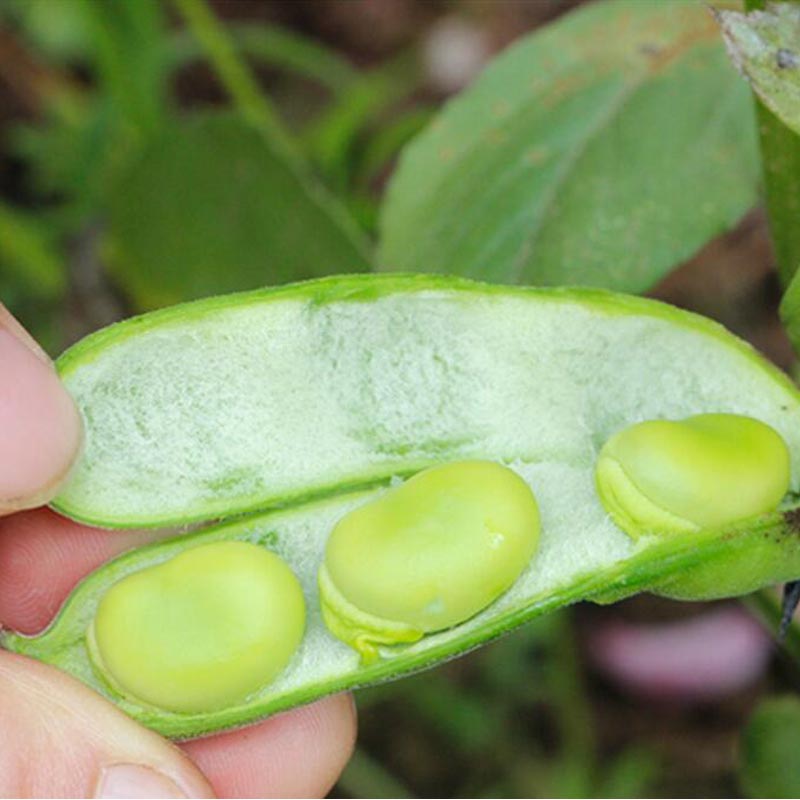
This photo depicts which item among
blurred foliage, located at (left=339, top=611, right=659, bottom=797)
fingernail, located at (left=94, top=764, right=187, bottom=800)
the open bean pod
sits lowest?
blurred foliage, located at (left=339, top=611, right=659, bottom=797)

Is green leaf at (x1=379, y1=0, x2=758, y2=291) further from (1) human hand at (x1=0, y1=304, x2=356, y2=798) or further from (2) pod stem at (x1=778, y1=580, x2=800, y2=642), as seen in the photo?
(1) human hand at (x1=0, y1=304, x2=356, y2=798)

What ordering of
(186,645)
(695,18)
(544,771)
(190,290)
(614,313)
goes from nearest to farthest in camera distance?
1. (186,645)
2. (614,313)
3. (695,18)
4. (190,290)
5. (544,771)

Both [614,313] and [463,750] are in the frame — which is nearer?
[614,313]

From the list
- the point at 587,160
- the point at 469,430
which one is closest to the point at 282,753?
the point at 469,430

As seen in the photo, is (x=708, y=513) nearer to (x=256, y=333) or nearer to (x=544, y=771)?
(x=256, y=333)

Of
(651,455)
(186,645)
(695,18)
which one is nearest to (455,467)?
(651,455)

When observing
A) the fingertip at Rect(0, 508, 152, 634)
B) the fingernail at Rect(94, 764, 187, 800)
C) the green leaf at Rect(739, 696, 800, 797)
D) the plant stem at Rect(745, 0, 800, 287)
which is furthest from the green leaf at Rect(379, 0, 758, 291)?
the fingernail at Rect(94, 764, 187, 800)
